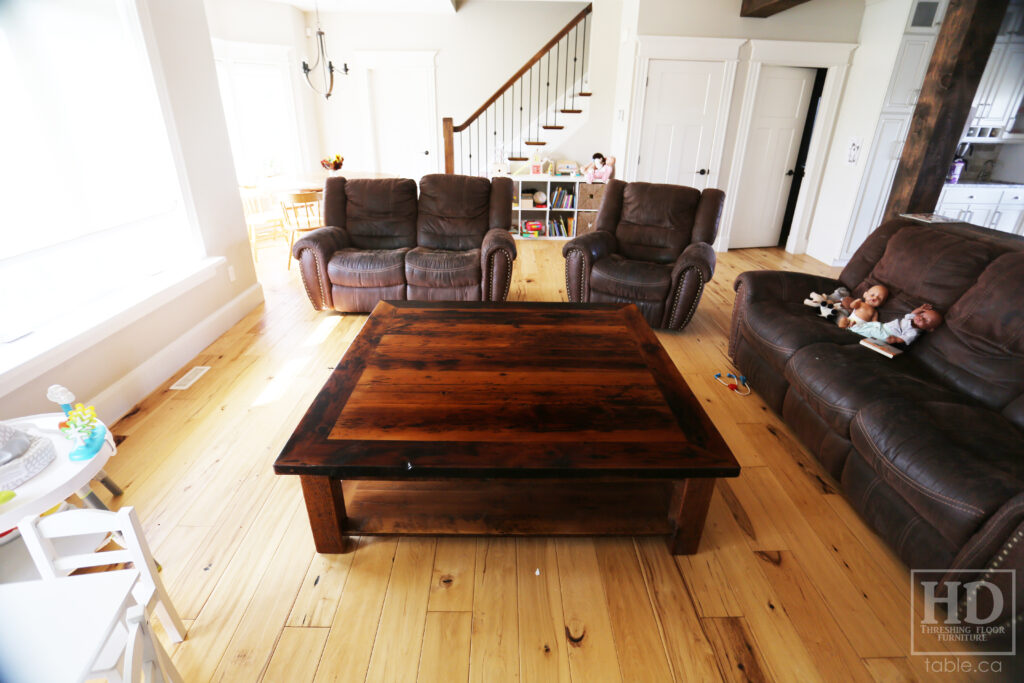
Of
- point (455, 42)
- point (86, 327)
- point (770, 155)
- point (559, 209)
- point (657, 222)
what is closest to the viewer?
point (86, 327)

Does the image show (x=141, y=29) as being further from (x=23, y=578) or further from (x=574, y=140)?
(x=574, y=140)

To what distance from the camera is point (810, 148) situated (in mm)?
5297

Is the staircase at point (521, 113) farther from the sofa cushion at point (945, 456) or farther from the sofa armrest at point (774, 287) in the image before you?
the sofa cushion at point (945, 456)

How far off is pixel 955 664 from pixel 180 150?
4220mm

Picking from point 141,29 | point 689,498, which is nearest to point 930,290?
point 689,498

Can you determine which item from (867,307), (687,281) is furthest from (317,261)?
(867,307)

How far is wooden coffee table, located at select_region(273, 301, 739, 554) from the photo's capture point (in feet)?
4.88

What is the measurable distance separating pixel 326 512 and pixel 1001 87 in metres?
6.76

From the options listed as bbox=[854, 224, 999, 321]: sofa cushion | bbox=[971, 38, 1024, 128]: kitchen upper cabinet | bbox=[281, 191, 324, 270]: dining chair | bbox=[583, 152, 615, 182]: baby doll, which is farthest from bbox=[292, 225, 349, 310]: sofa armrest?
bbox=[971, 38, 1024, 128]: kitchen upper cabinet

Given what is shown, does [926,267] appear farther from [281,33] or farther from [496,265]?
[281,33]

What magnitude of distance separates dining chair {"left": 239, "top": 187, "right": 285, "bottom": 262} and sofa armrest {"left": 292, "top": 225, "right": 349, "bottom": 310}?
1545 mm

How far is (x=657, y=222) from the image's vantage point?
382 centimetres

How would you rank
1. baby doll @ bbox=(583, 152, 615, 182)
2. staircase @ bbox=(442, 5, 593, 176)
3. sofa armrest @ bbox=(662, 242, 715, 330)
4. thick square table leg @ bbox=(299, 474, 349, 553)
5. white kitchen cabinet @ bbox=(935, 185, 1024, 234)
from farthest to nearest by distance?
staircase @ bbox=(442, 5, 593, 176) < baby doll @ bbox=(583, 152, 615, 182) < white kitchen cabinet @ bbox=(935, 185, 1024, 234) < sofa armrest @ bbox=(662, 242, 715, 330) < thick square table leg @ bbox=(299, 474, 349, 553)

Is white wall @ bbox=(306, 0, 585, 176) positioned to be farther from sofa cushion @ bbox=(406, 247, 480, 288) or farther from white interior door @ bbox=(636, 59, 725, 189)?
sofa cushion @ bbox=(406, 247, 480, 288)
